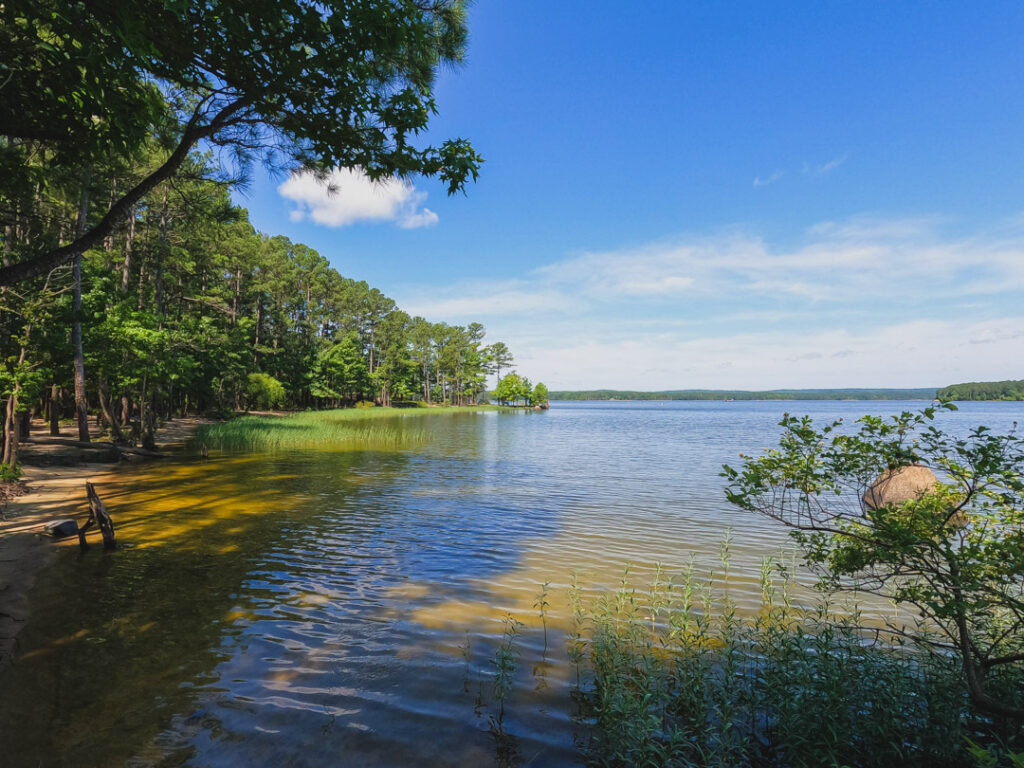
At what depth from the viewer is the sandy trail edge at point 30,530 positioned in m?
6.22

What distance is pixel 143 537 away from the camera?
33.0 ft

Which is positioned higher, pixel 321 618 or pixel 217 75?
pixel 217 75

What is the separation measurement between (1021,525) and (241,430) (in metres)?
33.8

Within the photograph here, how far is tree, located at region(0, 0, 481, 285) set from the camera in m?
4.31

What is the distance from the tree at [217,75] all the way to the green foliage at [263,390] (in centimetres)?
4135

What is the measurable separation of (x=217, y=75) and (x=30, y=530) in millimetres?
10906

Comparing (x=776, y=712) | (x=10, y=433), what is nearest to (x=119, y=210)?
(x=776, y=712)

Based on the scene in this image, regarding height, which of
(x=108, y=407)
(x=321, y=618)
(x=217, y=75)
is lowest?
(x=321, y=618)

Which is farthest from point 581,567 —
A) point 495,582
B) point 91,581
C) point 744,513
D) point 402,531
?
point 91,581

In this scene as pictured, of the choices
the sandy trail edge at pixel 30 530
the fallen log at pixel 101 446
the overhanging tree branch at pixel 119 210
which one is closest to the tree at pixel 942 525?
the overhanging tree branch at pixel 119 210

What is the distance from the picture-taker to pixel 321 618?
669 centimetres

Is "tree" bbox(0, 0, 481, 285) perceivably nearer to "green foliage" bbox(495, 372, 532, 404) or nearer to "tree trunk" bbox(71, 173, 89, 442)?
"tree trunk" bbox(71, 173, 89, 442)

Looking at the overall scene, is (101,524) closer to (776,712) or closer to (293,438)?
(776,712)

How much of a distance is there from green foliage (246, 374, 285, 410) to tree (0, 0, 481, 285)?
4135 cm
